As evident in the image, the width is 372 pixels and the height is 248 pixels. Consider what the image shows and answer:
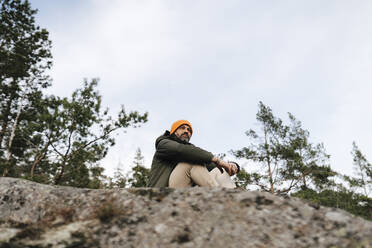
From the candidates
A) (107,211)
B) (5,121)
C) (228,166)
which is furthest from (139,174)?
(107,211)

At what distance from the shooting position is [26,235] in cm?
212

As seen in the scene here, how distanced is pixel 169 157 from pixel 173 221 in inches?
64.7

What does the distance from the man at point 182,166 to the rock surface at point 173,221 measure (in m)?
0.81

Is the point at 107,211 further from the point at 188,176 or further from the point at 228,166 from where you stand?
the point at 228,166

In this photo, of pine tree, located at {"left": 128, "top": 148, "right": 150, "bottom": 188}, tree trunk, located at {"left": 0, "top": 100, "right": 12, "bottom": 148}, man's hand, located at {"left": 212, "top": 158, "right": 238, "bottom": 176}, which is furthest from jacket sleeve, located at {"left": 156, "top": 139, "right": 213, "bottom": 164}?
tree trunk, located at {"left": 0, "top": 100, "right": 12, "bottom": 148}

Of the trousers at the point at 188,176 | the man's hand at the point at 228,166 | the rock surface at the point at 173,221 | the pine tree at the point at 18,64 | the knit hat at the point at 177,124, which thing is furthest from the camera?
the pine tree at the point at 18,64

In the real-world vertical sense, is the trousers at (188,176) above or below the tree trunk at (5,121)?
below

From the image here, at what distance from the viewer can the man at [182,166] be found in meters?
3.57

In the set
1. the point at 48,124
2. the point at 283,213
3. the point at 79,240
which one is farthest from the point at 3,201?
the point at 48,124

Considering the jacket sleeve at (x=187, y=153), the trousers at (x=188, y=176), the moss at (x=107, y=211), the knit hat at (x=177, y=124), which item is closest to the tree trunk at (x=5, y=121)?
the knit hat at (x=177, y=124)

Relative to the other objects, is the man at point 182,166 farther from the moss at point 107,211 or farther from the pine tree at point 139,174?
the pine tree at point 139,174

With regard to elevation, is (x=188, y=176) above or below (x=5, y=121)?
below

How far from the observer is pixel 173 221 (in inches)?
87.0

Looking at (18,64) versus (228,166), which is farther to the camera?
(18,64)
